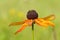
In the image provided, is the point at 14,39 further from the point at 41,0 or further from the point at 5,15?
the point at 41,0

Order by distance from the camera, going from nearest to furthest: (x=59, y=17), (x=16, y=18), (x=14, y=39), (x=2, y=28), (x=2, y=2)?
1. (x=14, y=39)
2. (x=2, y=28)
3. (x=16, y=18)
4. (x=59, y=17)
5. (x=2, y=2)

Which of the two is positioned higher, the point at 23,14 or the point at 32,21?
the point at 23,14

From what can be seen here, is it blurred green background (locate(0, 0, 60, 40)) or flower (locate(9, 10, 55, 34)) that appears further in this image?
blurred green background (locate(0, 0, 60, 40))

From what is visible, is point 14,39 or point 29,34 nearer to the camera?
point 14,39

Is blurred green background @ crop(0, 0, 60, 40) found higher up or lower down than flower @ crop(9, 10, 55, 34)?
higher up

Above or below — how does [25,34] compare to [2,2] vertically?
below

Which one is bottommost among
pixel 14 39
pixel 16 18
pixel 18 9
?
pixel 14 39

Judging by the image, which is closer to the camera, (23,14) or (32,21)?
(32,21)

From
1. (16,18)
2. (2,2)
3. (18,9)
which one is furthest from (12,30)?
(2,2)
